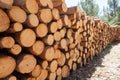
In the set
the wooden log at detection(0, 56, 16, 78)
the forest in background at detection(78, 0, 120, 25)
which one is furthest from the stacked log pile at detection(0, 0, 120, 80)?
the forest in background at detection(78, 0, 120, 25)

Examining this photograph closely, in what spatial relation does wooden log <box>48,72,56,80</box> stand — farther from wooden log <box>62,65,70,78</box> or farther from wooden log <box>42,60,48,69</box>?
wooden log <box>62,65,70,78</box>

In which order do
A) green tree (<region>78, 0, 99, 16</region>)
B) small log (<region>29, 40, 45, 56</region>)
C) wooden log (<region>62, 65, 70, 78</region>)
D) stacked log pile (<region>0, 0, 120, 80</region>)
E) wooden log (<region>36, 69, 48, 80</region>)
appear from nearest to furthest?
stacked log pile (<region>0, 0, 120, 80</region>) < small log (<region>29, 40, 45, 56</region>) < wooden log (<region>36, 69, 48, 80</region>) < wooden log (<region>62, 65, 70, 78</region>) < green tree (<region>78, 0, 99, 16</region>)

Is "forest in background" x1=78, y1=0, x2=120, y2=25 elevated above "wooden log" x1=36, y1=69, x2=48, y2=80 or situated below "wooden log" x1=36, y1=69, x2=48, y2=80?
below

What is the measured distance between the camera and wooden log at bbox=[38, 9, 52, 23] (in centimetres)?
344

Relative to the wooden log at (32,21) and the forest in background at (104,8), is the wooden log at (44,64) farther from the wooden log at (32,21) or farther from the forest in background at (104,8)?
the forest in background at (104,8)

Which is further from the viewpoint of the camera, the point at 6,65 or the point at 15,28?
the point at 15,28

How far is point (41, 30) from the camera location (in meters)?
3.44

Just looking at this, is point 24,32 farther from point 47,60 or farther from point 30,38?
point 47,60

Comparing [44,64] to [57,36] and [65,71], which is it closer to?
[57,36]

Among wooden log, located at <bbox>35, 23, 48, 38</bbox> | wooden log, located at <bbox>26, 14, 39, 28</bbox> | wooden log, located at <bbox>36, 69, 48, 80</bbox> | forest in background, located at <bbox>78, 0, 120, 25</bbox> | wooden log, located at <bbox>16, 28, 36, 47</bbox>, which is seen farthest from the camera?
forest in background, located at <bbox>78, 0, 120, 25</bbox>

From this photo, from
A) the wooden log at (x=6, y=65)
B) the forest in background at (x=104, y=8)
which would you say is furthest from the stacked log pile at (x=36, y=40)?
the forest in background at (x=104, y=8)

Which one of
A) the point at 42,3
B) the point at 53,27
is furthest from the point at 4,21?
the point at 53,27

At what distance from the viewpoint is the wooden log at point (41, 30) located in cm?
337

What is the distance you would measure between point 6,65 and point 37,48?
2.30ft
